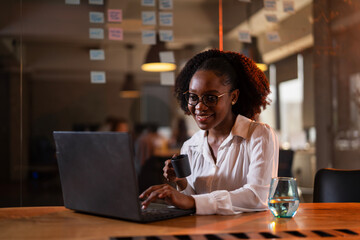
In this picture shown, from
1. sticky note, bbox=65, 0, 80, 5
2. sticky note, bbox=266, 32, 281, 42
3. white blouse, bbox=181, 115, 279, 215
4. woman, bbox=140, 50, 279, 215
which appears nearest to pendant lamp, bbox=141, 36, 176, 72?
sticky note, bbox=65, 0, 80, 5

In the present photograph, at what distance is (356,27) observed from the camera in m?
3.92

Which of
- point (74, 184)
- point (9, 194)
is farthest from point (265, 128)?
point (9, 194)

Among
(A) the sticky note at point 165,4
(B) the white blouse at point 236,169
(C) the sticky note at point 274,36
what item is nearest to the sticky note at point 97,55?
(A) the sticky note at point 165,4

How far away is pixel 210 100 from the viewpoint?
187 centimetres

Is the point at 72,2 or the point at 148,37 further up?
the point at 72,2

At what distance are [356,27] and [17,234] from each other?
348cm

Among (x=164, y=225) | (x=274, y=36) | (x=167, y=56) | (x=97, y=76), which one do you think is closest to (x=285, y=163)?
(x=274, y=36)

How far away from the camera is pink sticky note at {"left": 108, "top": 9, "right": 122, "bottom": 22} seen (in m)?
3.57

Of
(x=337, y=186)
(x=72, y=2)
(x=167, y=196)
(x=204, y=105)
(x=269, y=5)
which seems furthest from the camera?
(x=269, y=5)

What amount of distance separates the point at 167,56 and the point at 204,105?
189 cm

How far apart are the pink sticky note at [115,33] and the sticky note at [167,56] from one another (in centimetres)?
35

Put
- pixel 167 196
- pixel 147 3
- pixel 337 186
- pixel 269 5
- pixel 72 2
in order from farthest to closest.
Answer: pixel 269 5
pixel 147 3
pixel 72 2
pixel 337 186
pixel 167 196

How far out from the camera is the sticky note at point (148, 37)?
3.67 meters

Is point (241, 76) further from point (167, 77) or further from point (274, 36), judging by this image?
point (274, 36)
